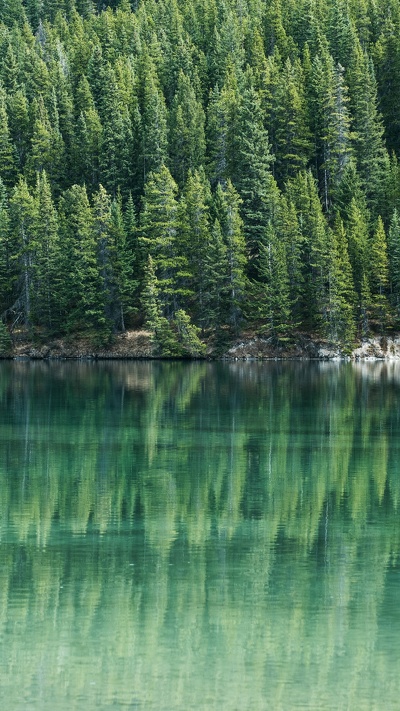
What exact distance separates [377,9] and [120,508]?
12988cm

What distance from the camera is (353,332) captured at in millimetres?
97688

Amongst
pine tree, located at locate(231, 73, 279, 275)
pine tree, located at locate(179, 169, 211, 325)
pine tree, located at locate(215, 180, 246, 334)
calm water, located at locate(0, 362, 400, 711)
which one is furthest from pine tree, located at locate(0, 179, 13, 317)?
calm water, located at locate(0, 362, 400, 711)

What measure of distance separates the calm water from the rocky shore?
Answer: 56.4 metres

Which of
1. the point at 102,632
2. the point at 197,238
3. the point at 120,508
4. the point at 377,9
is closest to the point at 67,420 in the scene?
the point at 120,508

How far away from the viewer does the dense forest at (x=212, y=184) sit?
102250 mm

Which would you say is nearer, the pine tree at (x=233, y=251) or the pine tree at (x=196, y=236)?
the pine tree at (x=233, y=251)

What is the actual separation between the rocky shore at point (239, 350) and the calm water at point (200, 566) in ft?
185

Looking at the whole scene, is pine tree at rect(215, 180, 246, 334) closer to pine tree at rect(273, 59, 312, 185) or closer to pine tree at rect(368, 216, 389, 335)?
pine tree at rect(368, 216, 389, 335)

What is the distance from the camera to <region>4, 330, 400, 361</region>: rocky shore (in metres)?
98.2

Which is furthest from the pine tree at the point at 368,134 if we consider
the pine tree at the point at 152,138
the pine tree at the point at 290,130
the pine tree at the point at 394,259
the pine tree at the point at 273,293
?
the pine tree at the point at 152,138

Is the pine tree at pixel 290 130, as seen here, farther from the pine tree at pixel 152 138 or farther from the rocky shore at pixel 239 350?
the rocky shore at pixel 239 350

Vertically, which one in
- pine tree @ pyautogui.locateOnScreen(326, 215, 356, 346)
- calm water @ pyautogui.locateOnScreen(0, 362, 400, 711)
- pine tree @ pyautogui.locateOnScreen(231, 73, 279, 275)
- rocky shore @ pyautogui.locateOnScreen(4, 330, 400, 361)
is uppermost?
pine tree @ pyautogui.locateOnScreen(231, 73, 279, 275)

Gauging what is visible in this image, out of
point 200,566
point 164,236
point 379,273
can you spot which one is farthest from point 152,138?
point 200,566

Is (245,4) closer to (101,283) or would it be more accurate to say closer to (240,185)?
(240,185)
